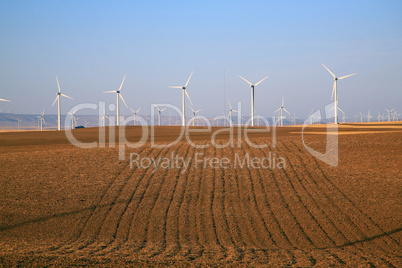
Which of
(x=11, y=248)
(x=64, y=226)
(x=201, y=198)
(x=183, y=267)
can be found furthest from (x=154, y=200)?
(x=183, y=267)

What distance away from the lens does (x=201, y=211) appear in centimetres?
1675

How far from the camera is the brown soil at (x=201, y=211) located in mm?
11398

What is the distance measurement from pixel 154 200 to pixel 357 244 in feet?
29.3

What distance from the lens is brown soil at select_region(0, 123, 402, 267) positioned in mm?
11398

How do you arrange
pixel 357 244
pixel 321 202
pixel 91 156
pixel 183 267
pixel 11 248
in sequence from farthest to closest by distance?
pixel 91 156
pixel 321 202
pixel 357 244
pixel 11 248
pixel 183 267

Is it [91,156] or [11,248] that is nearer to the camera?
[11,248]

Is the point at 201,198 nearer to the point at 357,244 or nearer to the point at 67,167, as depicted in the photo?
the point at 357,244

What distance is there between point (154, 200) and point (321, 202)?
771 cm

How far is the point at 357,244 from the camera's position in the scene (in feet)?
44.5

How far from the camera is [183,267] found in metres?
9.85

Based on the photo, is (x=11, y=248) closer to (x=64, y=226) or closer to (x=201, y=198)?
(x=64, y=226)

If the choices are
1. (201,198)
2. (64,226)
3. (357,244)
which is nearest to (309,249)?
(357,244)

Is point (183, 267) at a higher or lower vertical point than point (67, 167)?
lower

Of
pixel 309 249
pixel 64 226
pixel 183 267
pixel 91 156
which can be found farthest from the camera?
pixel 91 156
